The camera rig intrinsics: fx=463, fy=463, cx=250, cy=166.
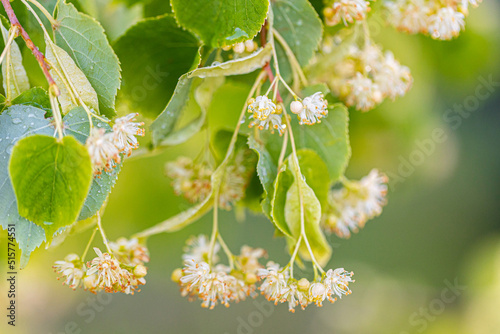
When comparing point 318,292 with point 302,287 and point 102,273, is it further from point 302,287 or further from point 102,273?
point 102,273

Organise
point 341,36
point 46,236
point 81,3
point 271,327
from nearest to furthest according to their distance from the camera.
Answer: point 46,236, point 81,3, point 341,36, point 271,327

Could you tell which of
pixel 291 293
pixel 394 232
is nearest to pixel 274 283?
pixel 291 293

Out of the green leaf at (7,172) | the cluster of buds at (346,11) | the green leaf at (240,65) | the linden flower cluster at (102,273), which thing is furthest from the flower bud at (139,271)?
the cluster of buds at (346,11)

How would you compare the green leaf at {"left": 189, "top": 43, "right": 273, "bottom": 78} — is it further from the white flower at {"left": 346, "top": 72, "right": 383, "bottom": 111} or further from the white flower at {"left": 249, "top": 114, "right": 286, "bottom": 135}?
the white flower at {"left": 346, "top": 72, "right": 383, "bottom": 111}

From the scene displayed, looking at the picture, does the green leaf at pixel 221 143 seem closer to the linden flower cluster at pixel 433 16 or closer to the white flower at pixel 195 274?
the white flower at pixel 195 274

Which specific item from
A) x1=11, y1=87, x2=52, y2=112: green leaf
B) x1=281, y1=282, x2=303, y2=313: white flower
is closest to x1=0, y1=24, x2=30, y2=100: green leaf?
x1=11, y1=87, x2=52, y2=112: green leaf

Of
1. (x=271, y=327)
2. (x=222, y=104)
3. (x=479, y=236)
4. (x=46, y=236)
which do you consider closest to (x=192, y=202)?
(x=222, y=104)

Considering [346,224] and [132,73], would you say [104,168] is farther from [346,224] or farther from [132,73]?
[346,224]
